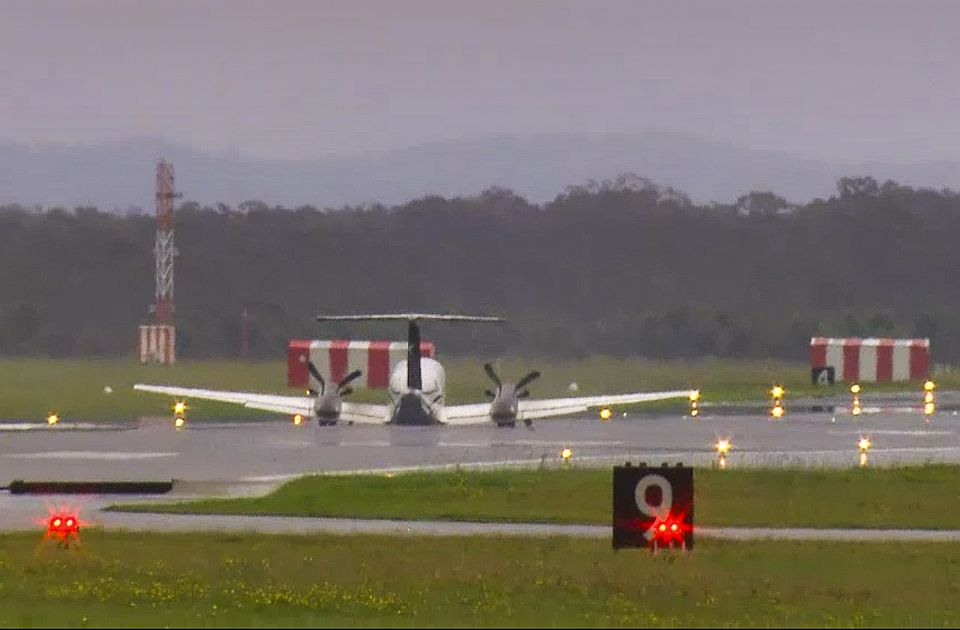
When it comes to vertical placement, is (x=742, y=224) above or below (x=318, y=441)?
above

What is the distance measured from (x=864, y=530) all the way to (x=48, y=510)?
11.6m

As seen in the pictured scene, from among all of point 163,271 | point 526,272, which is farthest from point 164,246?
point 526,272

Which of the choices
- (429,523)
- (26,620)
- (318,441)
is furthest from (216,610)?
(318,441)

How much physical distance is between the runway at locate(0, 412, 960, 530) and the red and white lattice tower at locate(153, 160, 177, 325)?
169 ft

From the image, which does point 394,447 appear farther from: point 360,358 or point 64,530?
point 360,358

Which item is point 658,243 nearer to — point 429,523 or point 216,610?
point 429,523

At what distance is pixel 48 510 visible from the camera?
31672 millimetres

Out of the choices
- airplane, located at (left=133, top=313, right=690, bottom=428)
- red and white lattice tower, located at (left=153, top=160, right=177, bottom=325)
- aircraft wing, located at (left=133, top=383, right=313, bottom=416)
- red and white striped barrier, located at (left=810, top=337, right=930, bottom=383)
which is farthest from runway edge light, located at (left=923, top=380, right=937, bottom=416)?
red and white lattice tower, located at (left=153, top=160, right=177, bottom=325)

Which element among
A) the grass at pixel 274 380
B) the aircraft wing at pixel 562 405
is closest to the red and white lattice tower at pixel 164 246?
the grass at pixel 274 380

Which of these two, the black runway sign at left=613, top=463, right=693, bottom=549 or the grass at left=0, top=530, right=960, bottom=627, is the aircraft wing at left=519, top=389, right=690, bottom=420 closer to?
the grass at left=0, top=530, right=960, bottom=627

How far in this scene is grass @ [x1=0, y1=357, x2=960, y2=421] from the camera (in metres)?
72.6

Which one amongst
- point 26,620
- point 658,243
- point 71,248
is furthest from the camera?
point 71,248

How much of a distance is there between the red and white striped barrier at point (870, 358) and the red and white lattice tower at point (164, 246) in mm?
36584

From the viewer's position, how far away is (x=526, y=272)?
12369 cm
